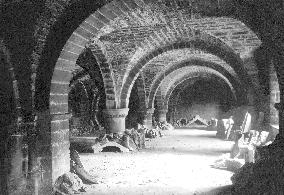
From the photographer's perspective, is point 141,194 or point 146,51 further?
point 146,51

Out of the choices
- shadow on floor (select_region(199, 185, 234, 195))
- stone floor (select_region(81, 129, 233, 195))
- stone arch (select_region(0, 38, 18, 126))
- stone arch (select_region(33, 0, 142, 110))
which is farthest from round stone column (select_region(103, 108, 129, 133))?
shadow on floor (select_region(199, 185, 234, 195))

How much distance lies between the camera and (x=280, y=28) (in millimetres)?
3875

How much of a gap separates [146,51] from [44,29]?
5.66m

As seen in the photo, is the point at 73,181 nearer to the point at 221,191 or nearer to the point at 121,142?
the point at 221,191

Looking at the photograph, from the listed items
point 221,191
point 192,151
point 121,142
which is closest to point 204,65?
point 192,151

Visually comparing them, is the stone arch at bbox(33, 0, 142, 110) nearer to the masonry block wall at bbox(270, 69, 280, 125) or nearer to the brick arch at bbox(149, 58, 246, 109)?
the masonry block wall at bbox(270, 69, 280, 125)

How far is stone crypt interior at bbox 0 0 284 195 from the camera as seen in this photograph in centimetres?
484

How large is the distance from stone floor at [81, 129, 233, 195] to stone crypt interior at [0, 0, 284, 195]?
0.02 meters

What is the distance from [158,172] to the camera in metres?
6.61

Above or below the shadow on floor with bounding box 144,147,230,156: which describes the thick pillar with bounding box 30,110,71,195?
above

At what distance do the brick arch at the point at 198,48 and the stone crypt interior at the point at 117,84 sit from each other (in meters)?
0.05

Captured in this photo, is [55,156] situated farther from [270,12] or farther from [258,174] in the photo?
[270,12]

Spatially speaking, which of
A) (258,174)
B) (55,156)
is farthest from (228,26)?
(55,156)

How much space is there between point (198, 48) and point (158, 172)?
17.2 feet
